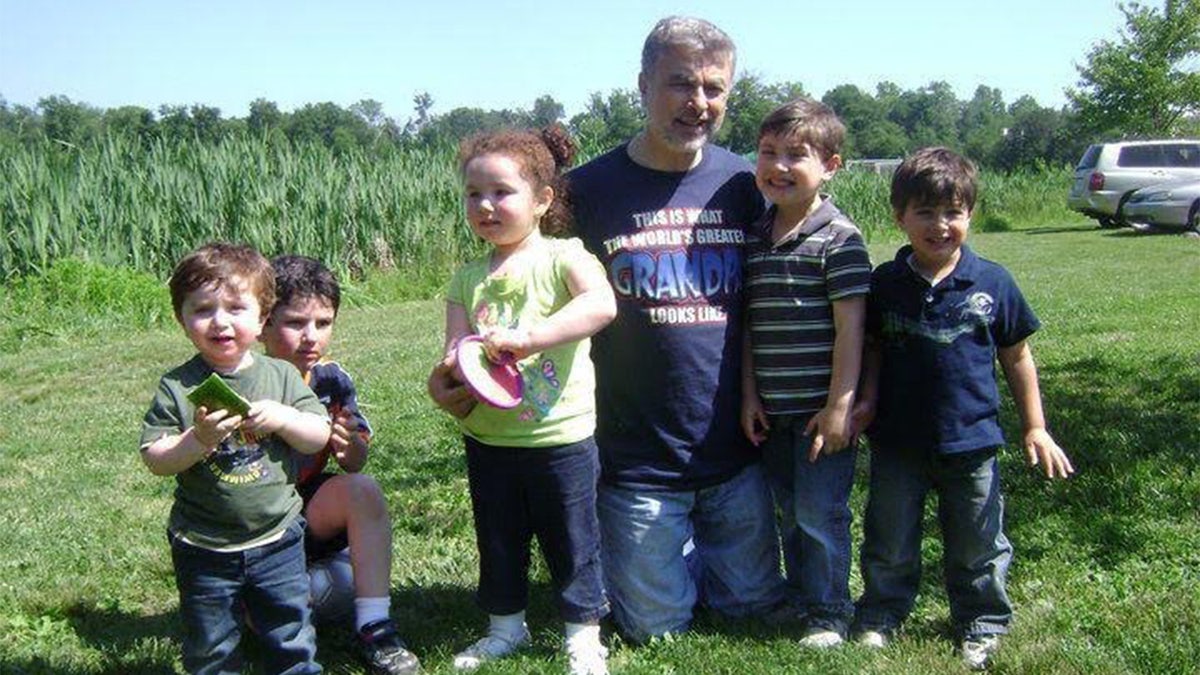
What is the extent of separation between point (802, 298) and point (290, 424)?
1525 millimetres

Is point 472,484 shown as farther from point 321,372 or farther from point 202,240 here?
point 202,240

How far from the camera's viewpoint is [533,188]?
3373 millimetres

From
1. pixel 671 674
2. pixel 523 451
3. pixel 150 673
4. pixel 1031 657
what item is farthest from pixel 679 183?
pixel 150 673

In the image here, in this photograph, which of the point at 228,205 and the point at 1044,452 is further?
the point at 228,205

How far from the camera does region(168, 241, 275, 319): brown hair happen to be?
3014 mm

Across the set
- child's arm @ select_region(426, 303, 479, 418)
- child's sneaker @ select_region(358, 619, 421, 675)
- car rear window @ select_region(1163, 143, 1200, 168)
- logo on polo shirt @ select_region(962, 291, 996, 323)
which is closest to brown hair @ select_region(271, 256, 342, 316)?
child's arm @ select_region(426, 303, 479, 418)

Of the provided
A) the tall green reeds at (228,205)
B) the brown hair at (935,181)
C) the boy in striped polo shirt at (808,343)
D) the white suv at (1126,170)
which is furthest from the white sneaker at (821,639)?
the white suv at (1126,170)

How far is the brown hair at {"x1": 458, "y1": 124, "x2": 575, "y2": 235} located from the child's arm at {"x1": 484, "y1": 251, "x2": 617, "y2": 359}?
25 centimetres

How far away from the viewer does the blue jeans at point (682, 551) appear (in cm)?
369

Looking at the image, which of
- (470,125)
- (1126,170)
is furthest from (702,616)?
(1126,170)

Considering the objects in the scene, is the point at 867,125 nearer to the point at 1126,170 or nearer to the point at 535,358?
the point at 1126,170

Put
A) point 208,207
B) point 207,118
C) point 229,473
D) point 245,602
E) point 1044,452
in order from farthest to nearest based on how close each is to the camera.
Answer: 1. point 207,118
2. point 208,207
3. point 1044,452
4. point 245,602
5. point 229,473

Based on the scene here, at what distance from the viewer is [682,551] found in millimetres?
3801

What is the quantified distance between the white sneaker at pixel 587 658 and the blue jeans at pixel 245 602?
735mm
